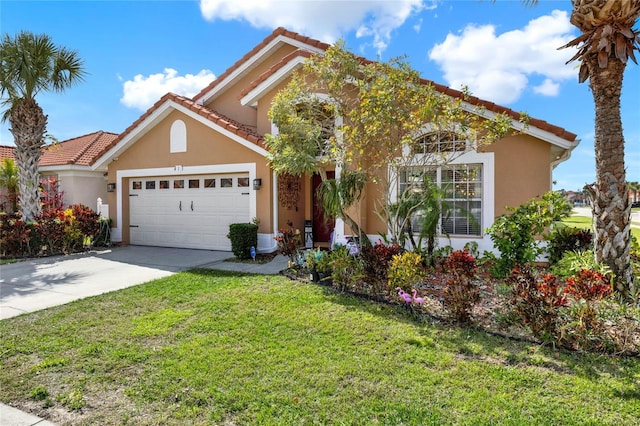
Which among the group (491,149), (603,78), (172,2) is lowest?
(491,149)

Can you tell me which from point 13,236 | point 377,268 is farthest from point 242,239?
point 13,236

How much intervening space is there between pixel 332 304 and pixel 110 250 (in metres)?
10.8

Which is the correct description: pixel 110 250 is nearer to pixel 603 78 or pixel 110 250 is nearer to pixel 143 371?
pixel 143 371

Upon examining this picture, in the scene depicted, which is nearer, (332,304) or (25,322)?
(25,322)

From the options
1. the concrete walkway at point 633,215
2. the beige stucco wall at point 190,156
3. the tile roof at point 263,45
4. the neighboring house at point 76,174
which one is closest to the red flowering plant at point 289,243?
the beige stucco wall at point 190,156

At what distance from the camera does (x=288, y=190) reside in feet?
43.1

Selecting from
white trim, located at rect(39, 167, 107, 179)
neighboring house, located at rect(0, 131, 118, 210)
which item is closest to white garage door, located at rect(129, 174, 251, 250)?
neighboring house, located at rect(0, 131, 118, 210)

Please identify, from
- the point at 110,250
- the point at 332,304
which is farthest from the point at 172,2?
the point at 332,304

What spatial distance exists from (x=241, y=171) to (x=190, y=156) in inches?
91.9

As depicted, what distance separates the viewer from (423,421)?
3.45 metres

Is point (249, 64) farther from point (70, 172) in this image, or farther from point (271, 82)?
point (70, 172)

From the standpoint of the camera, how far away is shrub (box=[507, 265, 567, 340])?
198 inches

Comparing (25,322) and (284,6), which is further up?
(284,6)

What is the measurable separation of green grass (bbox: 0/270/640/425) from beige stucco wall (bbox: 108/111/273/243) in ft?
20.4
